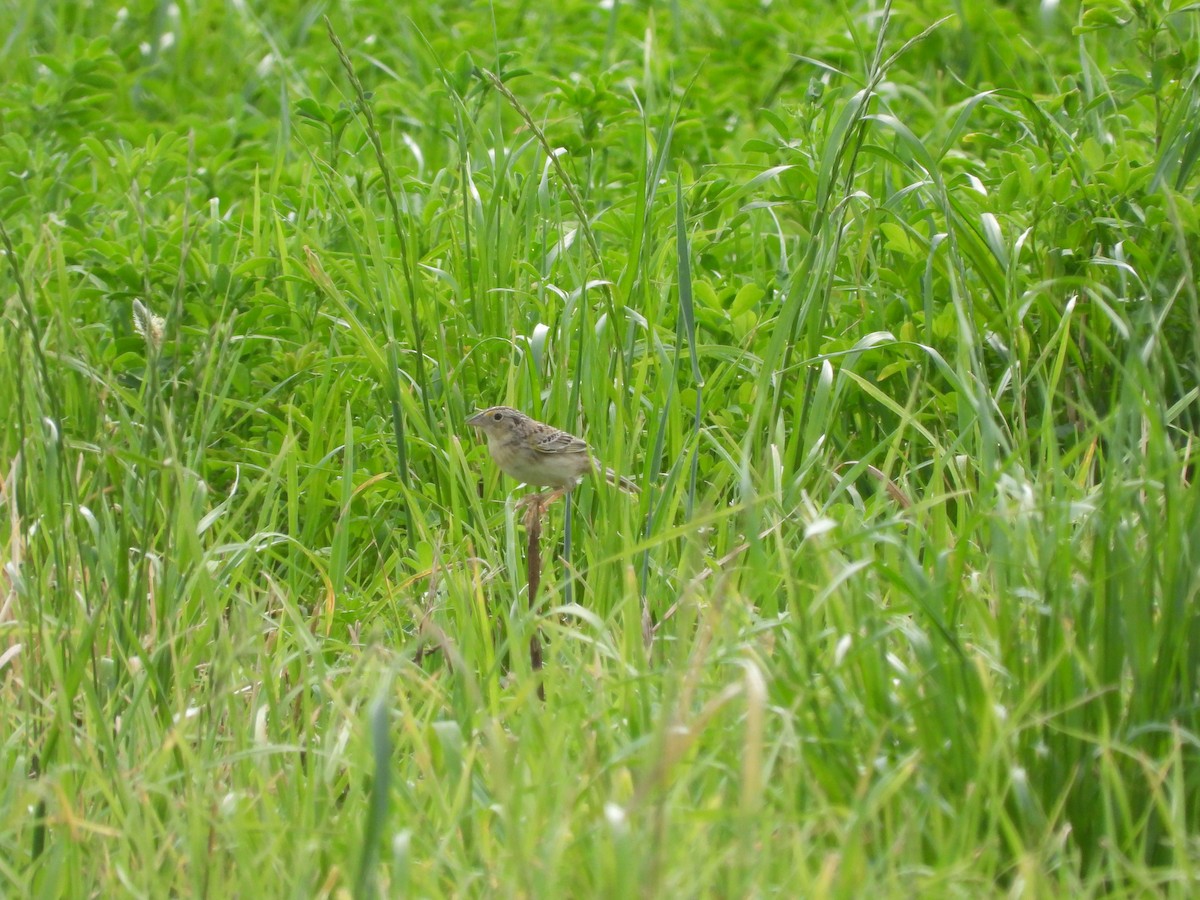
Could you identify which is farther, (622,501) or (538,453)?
(538,453)

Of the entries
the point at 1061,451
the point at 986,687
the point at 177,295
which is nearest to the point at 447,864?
the point at 986,687

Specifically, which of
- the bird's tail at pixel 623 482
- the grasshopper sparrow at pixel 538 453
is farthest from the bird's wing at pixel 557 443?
the bird's tail at pixel 623 482

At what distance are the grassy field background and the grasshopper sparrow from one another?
0.35 ft

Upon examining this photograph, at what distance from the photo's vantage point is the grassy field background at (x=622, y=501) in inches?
119

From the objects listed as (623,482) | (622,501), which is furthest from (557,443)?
(622,501)

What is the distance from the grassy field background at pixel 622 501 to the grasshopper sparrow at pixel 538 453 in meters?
0.11

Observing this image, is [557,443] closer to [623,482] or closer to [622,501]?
[623,482]

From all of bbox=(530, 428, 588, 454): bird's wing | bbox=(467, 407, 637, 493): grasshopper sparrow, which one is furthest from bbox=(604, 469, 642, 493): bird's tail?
bbox=(530, 428, 588, 454): bird's wing

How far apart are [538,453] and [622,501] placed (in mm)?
321

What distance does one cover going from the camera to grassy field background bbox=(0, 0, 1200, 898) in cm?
303

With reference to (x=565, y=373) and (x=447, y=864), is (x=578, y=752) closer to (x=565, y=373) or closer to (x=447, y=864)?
(x=447, y=864)

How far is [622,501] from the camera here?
161 inches

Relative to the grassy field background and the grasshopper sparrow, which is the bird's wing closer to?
the grasshopper sparrow

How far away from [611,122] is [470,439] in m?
1.76
